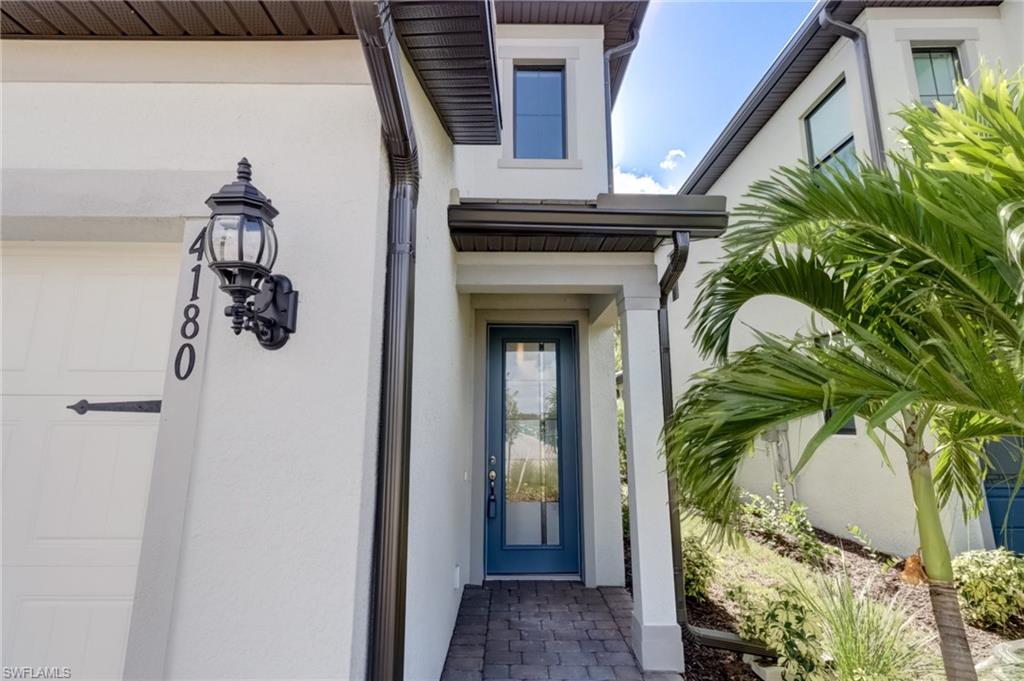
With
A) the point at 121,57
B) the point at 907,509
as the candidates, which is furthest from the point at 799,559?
the point at 121,57

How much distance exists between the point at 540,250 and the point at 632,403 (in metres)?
1.54

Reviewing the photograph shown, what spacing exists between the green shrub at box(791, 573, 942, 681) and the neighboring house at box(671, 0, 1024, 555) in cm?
176

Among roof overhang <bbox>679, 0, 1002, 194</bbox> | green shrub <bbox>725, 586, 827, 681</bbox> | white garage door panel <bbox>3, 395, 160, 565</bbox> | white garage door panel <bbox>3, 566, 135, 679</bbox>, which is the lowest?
green shrub <bbox>725, 586, 827, 681</bbox>

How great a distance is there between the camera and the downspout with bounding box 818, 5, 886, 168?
18.1ft

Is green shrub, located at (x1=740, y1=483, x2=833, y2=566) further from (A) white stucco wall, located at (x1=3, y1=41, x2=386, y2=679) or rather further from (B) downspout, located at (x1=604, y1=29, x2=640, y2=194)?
(A) white stucco wall, located at (x1=3, y1=41, x2=386, y2=679)

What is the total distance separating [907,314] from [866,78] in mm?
5370

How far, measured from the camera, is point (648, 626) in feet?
11.2

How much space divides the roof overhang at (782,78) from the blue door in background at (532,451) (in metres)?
5.46

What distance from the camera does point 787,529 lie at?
237 inches

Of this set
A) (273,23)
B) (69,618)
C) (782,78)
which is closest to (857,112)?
(782,78)

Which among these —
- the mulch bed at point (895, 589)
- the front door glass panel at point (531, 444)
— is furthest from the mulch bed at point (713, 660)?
the front door glass panel at point (531, 444)

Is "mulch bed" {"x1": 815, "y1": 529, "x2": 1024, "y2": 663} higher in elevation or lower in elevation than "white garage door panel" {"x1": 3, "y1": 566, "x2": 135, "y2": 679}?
lower

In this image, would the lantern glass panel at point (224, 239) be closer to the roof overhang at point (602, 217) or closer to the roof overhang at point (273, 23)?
the roof overhang at point (273, 23)

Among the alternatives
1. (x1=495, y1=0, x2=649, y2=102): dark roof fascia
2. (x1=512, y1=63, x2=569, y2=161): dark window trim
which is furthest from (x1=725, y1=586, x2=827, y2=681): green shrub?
(x1=495, y1=0, x2=649, y2=102): dark roof fascia
